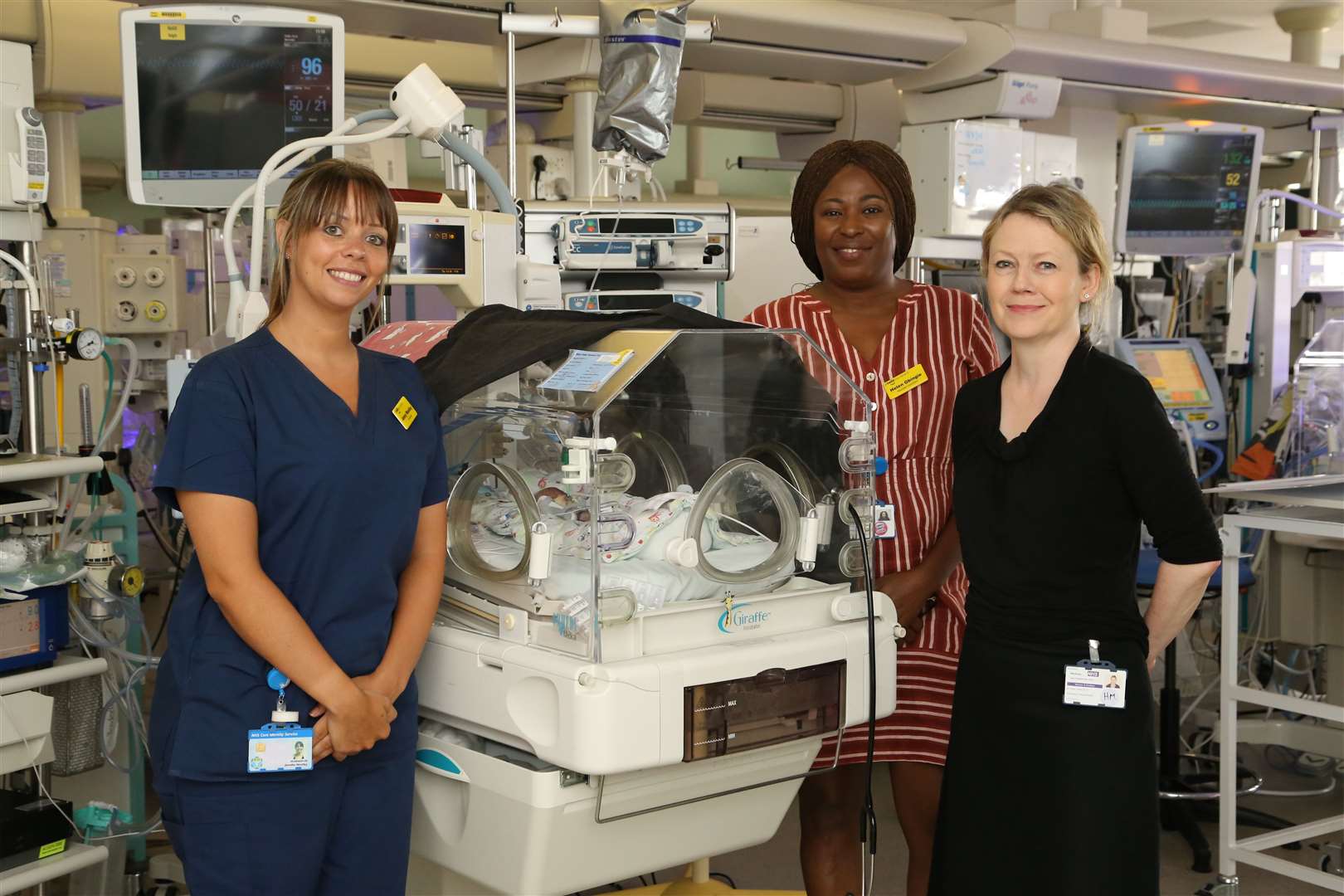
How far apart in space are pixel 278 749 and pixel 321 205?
77 cm

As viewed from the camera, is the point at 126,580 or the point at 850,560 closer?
the point at 850,560

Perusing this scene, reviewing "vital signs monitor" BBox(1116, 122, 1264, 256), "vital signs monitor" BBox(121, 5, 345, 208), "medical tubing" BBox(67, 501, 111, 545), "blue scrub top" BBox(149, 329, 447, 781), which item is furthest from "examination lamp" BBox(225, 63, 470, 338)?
"vital signs monitor" BBox(1116, 122, 1264, 256)

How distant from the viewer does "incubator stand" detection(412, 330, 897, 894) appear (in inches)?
74.7

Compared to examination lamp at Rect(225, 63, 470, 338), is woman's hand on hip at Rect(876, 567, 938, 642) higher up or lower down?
lower down

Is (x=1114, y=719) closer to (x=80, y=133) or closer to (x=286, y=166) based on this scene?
(x=286, y=166)

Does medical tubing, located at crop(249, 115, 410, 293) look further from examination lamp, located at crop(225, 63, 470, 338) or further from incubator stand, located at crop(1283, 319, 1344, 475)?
incubator stand, located at crop(1283, 319, 1344, 475)

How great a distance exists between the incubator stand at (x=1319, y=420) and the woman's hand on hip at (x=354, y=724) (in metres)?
3.21

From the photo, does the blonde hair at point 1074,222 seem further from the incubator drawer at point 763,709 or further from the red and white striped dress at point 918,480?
the incubator drawer at point 763,709

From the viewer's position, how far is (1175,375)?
16.2 ft

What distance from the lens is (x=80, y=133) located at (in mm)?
10242

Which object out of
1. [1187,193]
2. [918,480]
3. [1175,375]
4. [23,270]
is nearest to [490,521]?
[918,480]

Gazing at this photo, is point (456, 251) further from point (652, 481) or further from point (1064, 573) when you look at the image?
point (1064, 573)

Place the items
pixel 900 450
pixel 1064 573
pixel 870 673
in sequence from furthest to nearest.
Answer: pixel 900 450 → pixel 870 673 → pixel 1064 573

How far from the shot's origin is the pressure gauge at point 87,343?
3002 mm
